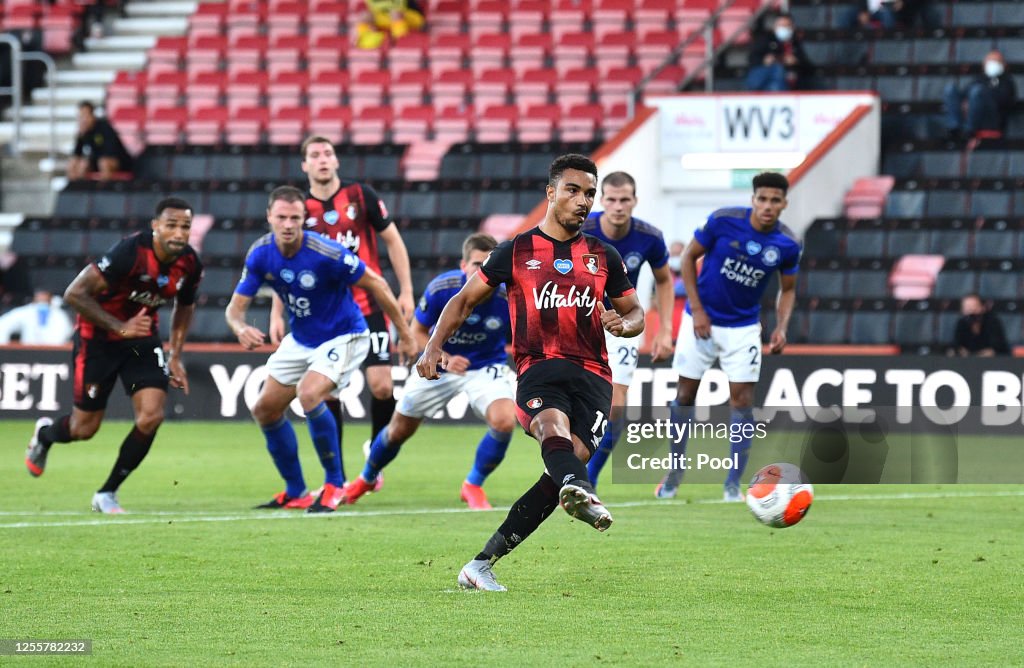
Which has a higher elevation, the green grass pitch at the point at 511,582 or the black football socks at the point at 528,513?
the black football socks at the point at 528,513

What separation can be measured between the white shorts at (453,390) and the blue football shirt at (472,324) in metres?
0.08

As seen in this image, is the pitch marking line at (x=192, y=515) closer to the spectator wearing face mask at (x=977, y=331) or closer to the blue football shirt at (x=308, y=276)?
the blue football shirt at (x=308, y=276)

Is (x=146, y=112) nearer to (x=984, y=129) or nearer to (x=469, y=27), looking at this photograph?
(x=469, y=27)

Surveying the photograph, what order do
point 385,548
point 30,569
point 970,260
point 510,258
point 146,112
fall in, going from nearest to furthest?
point 510,258
point 30,569
point 385,548
point 970,260
point 146,112

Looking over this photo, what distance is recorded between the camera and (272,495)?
11500mm

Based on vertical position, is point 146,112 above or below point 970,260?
above

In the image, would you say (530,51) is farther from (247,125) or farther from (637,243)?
(637,243)

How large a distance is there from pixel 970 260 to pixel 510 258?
1272 centimetres

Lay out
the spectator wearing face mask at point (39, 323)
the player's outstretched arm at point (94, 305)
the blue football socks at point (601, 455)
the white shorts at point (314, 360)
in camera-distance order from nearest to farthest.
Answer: the player's outstretched arm at point (94, 305) < the white shorts at point (314, 360) < the blue football socks at point (601, 455) < the spectator wearing face mask at point (39, 323)

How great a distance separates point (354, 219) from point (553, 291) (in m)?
4.45

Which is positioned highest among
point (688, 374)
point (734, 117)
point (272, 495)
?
point (734, 117)

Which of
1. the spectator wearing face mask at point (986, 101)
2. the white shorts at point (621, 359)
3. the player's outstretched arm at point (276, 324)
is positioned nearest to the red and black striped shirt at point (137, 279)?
Answer: the player's outstretched arm at point (276, 324)

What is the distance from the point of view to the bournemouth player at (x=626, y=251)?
10625 millimetres

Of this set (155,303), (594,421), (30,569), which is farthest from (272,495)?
(594,421)
